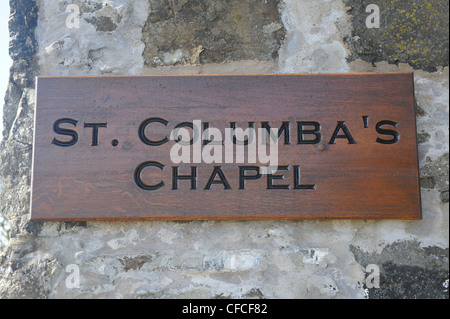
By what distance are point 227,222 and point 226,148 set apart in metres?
0.29

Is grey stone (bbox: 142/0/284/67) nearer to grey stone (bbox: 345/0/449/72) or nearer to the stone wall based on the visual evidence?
the stone wall

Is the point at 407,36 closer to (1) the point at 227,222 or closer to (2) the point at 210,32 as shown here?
(2) the point at 210,32

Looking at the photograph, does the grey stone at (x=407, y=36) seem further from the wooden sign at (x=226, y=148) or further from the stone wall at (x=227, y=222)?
the wooden sign at (x=226, y=148)

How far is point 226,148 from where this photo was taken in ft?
5.36

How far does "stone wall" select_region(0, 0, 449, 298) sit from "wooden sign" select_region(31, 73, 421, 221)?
0.29 feet

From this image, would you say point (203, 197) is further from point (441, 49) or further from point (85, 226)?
point (441, 49)

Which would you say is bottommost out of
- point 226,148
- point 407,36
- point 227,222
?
point 227,222

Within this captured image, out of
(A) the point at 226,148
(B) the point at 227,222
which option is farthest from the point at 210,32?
(B) the point at 227,222

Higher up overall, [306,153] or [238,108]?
[238,108]

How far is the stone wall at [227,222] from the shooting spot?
5.25 ft

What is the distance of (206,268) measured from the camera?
5.28ft

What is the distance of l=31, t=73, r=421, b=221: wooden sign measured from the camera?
160 cm

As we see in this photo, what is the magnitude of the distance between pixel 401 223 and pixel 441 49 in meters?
0.73

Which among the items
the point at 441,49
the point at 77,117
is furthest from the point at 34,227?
the point at 441,49
